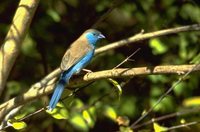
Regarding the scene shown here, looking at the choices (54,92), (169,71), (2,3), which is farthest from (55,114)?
(2,3)

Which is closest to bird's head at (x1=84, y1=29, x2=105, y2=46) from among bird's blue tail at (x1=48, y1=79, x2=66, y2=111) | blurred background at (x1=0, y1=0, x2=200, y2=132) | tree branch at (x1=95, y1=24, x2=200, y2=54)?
blurred background at (x1=0, y1=0, x2=200, y2=132)

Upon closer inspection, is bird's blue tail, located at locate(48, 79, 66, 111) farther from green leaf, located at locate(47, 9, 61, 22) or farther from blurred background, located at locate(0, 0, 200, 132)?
green leaf, located at locate(47, 9, 61, 22)

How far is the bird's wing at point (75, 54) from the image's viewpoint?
4076 millimetres

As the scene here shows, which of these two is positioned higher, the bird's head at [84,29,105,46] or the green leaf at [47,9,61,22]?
the green leaf at [47,9,61,22]

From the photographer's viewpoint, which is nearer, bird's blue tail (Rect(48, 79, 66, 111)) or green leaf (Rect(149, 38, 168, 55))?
bird's blue tail (Rect(48, 79, 66, 111))

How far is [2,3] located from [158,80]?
4.88ft

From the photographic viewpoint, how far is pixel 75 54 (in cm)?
436

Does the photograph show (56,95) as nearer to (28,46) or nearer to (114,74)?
(114,74)

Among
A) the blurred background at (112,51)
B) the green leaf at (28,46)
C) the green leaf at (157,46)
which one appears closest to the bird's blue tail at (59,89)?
the blurred background at (112,51)

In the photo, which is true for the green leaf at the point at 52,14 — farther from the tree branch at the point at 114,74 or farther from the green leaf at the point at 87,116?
the tree branch at the point at 114,74

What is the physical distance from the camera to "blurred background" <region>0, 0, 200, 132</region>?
4855 millimetres

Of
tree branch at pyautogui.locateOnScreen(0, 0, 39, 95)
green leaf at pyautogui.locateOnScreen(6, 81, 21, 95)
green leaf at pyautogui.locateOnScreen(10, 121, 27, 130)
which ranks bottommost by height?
Result: green leaf at pyautogui.locateOnScreen(6, 81, 21, 95)

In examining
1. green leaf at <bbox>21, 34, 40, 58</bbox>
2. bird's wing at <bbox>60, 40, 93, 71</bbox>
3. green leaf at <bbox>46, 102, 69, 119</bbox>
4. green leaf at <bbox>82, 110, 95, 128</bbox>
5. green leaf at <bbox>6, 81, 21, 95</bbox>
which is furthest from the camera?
green leaf at <bbox>6, 81, 21, 95</bbox>

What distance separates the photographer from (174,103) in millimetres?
5047
